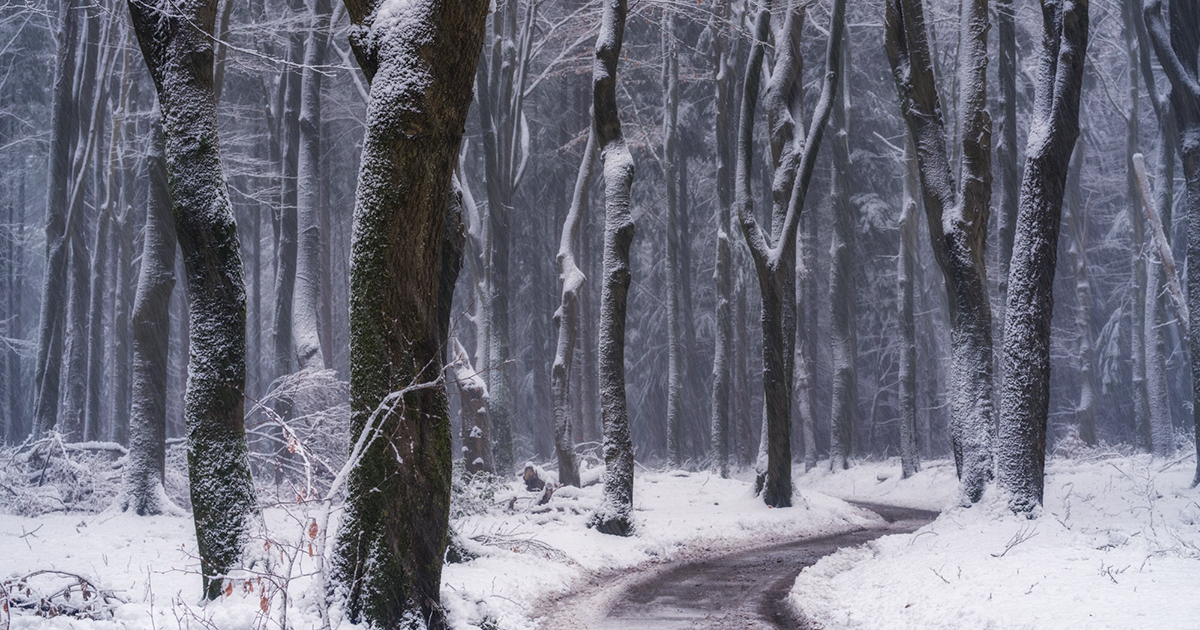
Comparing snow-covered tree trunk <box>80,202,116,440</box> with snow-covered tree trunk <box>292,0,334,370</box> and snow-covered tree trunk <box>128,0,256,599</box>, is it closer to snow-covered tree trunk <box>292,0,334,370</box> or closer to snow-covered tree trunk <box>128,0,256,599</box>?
snow-covered tree trunk <box>292,0,334,370</box>

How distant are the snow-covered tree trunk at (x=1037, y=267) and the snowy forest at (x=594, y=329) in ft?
0.17

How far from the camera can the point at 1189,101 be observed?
46.1 feet

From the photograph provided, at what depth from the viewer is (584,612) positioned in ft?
28.9

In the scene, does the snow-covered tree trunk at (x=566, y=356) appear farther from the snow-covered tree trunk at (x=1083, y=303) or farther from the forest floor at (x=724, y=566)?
the snow-covered tree trunk at (x=1083, y=303)

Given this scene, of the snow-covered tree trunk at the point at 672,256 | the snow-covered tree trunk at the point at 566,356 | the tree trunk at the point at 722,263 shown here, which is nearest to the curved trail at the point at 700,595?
the snow-covered tree trunk at the point at 566,356

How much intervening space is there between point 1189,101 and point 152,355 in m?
16.9

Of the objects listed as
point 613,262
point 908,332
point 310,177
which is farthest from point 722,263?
point 310,177

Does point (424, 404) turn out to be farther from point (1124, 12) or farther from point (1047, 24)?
point (1124, 12)

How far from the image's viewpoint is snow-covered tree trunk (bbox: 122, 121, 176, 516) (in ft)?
41.8

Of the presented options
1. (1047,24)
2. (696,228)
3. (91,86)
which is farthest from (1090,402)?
Answer: (91,86)

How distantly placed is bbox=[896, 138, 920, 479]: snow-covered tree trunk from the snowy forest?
0.41 ft

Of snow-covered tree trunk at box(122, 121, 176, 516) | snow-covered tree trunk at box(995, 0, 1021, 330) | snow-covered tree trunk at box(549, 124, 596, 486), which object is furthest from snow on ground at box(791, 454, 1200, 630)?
snow-covered tree trunk at box(122, 121, 176, 516)

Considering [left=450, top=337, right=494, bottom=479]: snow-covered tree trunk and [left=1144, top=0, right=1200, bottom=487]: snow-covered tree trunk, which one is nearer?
[left=1144, top=0, right=1200, bottom=487]: snow-covered tree trunk

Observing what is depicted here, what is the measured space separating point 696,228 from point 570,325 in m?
16.2
